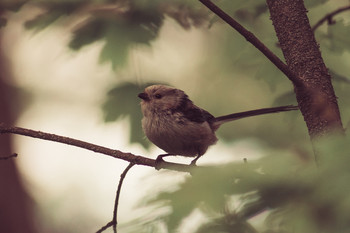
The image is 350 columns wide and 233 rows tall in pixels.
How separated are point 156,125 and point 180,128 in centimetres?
24

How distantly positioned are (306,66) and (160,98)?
2119 mm

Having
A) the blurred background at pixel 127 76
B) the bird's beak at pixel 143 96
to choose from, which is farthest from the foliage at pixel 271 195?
the bird's beak at pixel 143 96

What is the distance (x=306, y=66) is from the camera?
3.16 metres

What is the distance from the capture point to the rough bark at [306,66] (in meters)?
2.96

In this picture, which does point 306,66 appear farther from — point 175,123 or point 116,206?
point 175,123

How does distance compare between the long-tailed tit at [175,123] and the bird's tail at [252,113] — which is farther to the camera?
the long-tailed tit at [175,123]

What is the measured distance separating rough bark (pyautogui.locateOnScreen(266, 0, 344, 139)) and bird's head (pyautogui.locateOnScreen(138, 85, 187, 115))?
70.3 inches

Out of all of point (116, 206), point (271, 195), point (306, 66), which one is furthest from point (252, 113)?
point (271, 195)

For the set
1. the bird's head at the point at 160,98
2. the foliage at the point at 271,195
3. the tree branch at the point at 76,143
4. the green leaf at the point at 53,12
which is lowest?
the foliage at the point at 271,195

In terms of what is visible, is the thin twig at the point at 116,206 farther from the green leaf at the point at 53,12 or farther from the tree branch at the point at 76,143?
the green leaf at the point at 53,12

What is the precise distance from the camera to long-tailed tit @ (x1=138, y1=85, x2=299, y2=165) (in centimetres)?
468

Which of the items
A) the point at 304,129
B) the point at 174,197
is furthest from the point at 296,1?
the point at 174,197

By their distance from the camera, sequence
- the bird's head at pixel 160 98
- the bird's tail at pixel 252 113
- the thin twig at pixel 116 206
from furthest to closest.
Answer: the bird's head at pixel 160 98
the bird's tail at pixel 252 113
the thin twig at pixel 116 206

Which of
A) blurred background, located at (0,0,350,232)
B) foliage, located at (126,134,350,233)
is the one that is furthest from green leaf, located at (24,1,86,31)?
foliage, located at (126,134,350,233)
